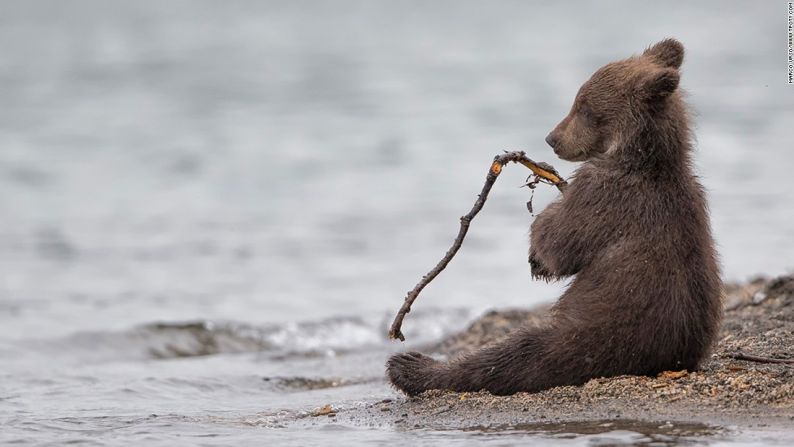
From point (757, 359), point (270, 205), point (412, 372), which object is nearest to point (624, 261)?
point (757, 359)

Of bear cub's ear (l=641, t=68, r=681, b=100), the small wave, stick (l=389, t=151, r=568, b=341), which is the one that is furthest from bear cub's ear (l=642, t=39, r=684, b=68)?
the small wave

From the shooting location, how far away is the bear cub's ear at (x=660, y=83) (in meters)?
6.72

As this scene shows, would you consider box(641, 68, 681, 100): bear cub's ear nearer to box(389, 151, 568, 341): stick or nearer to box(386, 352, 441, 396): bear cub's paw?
box(389, 151, 568, 341): stick

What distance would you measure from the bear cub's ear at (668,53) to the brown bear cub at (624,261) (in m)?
0.35

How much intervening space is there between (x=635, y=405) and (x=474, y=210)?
1447 mm

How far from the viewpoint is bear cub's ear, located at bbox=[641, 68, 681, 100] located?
6719 millimetres

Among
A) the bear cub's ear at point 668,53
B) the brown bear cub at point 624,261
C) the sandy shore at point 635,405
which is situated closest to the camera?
the sandy shore at point 635,405

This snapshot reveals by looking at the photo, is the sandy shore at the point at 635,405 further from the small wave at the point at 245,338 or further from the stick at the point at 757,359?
the small wave at the point at 245,338

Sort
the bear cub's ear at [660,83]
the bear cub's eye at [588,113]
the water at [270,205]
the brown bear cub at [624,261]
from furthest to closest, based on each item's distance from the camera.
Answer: the water at [270,205] < the bear cub's eye at [588,113] < the bear cub's ear at [660,83] < the brown bear cub at [624,261]

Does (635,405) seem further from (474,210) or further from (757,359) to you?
(474,210)

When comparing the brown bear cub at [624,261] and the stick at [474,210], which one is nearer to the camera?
the brown bear cub at [624,261]

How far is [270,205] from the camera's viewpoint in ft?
64.7

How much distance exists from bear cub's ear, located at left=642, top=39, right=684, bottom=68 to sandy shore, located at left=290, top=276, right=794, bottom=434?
179 cm

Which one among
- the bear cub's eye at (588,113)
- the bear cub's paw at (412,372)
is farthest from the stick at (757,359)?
the bear cub's paw at (412,372)
